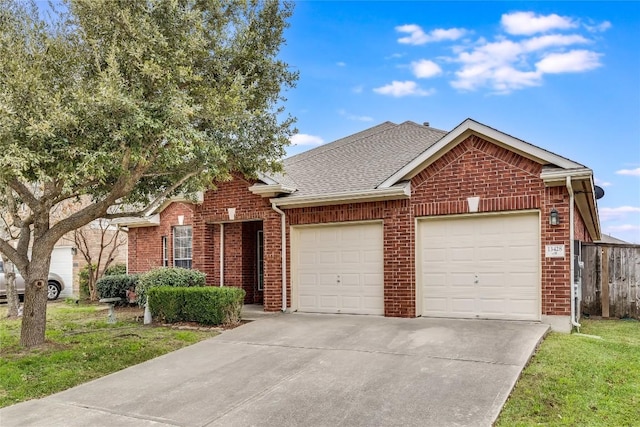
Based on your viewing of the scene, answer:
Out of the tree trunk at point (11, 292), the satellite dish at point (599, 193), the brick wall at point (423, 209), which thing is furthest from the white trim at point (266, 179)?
the satellite dish at point (599, 193)

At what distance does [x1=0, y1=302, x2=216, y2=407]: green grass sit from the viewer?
7.02 meters

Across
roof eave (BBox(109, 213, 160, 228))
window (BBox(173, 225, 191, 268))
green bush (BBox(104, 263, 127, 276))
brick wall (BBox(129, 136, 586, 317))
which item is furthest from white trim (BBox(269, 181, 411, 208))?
green bush (BBox(104, 263, 127, 276))

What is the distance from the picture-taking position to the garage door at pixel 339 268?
11.3m

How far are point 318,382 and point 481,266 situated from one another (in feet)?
16.4

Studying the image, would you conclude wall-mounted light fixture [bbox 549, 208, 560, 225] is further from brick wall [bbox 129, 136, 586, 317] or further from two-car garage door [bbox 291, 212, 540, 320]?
two-car garage door [bbox 291, 212, 540, 320]

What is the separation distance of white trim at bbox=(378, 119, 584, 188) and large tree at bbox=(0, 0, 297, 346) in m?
3.09

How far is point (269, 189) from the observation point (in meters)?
12.1

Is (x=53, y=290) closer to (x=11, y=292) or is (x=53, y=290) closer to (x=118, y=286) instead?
(x=118, y=286)

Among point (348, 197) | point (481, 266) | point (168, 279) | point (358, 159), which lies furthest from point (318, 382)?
point (358, 159)

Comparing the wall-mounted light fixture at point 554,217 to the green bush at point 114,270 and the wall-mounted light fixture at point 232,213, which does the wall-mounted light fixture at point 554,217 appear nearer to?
the wall-mounted light fixture at point 232,213

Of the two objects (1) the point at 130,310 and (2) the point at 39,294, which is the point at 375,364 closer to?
(2) the point at 39,294

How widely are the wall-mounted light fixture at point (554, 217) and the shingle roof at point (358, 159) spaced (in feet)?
12.3

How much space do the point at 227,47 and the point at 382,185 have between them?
14.2 feet

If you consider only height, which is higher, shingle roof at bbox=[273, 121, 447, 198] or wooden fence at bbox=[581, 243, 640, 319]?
shingle roof at bbox=[273, 121, 447, 198]
